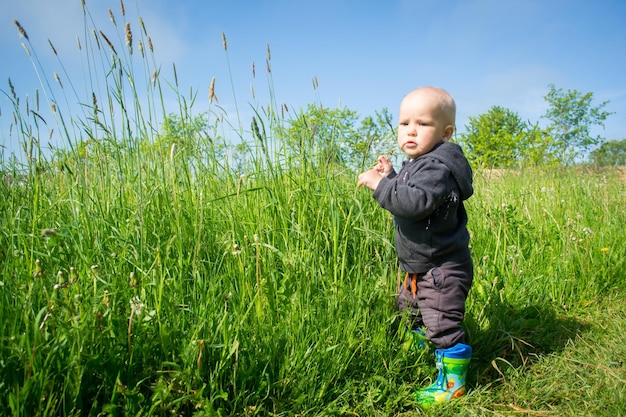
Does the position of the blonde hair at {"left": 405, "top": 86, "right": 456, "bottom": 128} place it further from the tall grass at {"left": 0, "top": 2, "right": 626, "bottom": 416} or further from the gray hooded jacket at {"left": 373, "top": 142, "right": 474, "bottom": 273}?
the tall grass at {"left": 0, "top": 2, "right": 626, "bottom": 416}

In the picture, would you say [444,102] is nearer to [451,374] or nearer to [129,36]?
[451,374]

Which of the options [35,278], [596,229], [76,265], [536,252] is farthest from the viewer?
[596,229]

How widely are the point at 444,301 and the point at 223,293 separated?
40.3 inches

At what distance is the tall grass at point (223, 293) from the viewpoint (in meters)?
1.58

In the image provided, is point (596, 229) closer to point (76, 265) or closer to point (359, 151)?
point (359, 151)

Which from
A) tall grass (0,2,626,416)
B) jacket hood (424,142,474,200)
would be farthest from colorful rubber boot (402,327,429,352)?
jacket hood (424,142,474,200)

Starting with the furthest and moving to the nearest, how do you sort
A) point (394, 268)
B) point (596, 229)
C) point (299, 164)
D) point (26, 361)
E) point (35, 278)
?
point (596, 229)
point (299, 164)
point (394, 268)
point (35, 278)
point (26, 361)

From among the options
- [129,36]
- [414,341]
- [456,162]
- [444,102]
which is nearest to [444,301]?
[414,341]

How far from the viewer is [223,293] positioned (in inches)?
79.0

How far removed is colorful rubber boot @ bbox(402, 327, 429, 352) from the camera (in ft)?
7.38

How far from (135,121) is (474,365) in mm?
2277

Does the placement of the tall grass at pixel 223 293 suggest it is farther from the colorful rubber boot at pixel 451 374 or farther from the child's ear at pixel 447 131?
the child's ear at pixel 447 131

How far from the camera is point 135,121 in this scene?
256 centimetres

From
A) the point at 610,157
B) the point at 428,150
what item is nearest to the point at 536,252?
the point at 428,150
